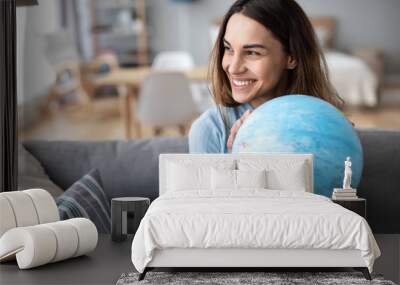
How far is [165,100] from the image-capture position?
7551 millimetres

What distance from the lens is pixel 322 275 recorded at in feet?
9.39

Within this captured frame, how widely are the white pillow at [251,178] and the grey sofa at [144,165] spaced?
0.76 metres

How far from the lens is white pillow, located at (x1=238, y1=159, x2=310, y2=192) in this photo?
331 cm

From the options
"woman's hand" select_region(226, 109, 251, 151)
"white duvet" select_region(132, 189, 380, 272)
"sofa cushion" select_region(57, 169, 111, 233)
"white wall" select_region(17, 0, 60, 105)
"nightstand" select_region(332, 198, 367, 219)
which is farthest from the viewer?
"white wall" select_region(17, 0, 60, 105)

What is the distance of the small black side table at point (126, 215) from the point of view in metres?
3.39

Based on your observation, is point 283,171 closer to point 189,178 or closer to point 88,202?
point 189,178

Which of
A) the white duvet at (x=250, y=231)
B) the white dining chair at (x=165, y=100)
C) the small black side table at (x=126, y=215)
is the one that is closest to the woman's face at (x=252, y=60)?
the small black side table at (x=126, y=215)

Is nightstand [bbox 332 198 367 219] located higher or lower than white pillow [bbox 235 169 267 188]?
lower

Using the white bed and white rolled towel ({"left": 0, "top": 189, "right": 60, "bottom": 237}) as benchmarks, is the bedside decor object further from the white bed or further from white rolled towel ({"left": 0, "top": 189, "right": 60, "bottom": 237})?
white rolled towel ({"left": 0, "top": 189, "right": 60, "bottom": 237})

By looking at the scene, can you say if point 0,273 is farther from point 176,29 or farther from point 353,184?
point 176,29

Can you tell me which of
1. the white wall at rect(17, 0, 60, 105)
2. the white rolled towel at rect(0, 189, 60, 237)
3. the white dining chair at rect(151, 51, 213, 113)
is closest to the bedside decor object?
the white rolled towel at rect(0, 189, 60, 237)

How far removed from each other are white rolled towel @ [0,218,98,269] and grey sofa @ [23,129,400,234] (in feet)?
2.89

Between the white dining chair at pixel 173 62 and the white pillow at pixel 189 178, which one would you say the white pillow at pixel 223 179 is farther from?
the white dining chair at pixel 173 62

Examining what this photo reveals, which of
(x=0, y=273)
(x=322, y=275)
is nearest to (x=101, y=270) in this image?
(x=0, y=273)
